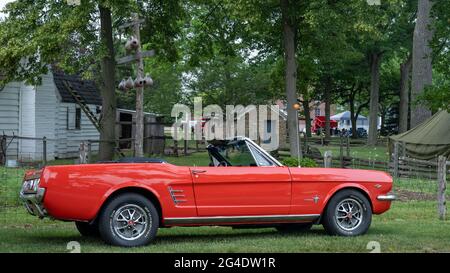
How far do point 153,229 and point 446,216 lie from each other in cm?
637

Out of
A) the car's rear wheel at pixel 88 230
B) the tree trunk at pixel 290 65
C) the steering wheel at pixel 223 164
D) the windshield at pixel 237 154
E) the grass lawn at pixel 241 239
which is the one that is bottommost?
the grass lawn at pixel 241 239

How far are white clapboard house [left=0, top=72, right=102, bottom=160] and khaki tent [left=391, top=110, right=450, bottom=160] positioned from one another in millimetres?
13442

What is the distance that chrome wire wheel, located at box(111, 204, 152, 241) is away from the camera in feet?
25.3

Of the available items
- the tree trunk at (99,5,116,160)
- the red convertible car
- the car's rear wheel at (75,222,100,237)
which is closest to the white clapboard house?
the tree trunk at (99,5,116,160)

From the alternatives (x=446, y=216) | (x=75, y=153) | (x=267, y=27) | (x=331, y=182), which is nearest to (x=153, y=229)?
(x=331, y=182)

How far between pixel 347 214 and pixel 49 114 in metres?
23.4

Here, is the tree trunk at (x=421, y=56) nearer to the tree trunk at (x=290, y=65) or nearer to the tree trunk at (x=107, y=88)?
the tree trunk at (x=290, y=65)

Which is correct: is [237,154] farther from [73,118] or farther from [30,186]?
[73,118]

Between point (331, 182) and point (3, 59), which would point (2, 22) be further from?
point (331, 182)

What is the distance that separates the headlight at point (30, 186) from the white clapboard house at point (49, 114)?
58.3ft

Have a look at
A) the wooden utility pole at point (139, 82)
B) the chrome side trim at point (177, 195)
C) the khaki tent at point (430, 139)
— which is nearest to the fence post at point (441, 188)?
the chrome side trim at point (177, 195)

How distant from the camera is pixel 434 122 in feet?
84.7

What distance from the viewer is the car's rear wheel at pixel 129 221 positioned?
25.1 ft

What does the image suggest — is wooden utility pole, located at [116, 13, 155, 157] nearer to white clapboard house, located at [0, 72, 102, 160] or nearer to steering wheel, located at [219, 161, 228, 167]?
white clapboard house, located at [0, 72, 102, 160]
